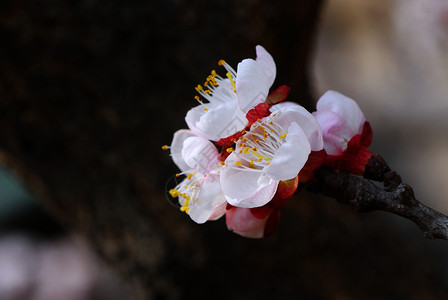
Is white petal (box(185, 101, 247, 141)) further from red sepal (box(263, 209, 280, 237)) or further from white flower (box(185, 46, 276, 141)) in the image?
red sepal (box(263, 209, 280, 237))

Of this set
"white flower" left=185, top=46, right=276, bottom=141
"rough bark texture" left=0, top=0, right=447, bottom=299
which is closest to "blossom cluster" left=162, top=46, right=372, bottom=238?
"white flower" left=185, top=46, right=276, bottom=141

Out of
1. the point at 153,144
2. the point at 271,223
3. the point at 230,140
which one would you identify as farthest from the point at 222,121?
the point at 153,144

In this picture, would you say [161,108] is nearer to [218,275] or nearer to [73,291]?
[218,275]

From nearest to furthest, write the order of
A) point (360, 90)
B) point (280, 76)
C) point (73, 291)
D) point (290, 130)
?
point (290, 130), point (280, 76), point (73, 291), point (360, 90)

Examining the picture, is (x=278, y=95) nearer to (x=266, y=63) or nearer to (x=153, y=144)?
(x=266, y=63)

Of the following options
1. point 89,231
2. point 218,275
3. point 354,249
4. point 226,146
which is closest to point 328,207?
point 354,249
